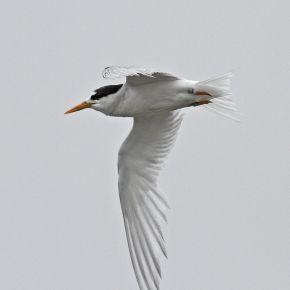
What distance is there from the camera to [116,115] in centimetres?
1284

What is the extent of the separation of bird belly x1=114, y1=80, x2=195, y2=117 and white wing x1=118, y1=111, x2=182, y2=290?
0.88m

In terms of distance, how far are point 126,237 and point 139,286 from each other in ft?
2.71

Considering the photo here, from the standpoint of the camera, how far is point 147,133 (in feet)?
45.6

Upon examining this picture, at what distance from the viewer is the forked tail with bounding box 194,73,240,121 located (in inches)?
487

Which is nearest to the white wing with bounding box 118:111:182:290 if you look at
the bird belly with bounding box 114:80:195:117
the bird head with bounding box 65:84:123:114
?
the bird head with bounding box 65:84:123:114

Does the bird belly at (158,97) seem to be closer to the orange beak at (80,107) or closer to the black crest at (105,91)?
the black crest at (105,91)

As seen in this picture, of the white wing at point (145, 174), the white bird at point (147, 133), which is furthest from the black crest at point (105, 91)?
the white wing at point (145, 174)

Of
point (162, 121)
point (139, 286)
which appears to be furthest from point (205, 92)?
point (139, 286)

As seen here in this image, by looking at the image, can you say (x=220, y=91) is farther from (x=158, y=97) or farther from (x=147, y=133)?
(x=147, y=133)

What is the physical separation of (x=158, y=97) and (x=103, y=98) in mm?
812

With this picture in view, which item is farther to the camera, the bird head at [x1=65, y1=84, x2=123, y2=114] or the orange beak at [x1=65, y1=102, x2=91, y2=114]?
the orange beak at [x1=65, y1=102, x2=91, y2=114]

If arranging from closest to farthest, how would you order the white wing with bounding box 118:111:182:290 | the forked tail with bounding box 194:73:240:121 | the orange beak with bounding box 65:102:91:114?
the forked tail with bounding box 194:73:240:121 → the orange beak with bounding box 65:102:91:114 → the white wing with bounding box 118:111:182:290

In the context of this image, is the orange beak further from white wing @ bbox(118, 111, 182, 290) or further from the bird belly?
white wing @ bbox(118, 111, 182, 290)

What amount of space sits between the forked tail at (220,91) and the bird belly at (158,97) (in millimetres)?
167
